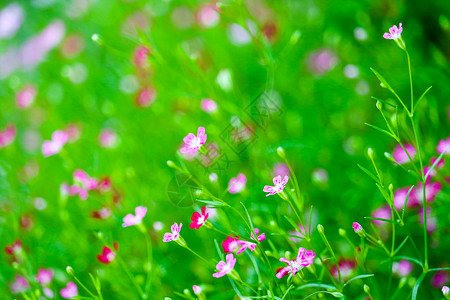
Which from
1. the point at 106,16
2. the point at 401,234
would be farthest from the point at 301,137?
the point at 106,16

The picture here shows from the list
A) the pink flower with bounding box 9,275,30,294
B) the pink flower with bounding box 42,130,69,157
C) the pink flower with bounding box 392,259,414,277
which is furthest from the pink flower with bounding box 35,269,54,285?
the pink flower with bounding box 392,259,414,277

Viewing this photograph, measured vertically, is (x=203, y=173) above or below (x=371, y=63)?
below

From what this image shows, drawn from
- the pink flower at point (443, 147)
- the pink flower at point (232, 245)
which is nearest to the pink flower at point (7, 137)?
the pink flower at point (232, 245)

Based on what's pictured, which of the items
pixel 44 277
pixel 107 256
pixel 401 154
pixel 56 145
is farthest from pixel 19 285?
pixel 401 154

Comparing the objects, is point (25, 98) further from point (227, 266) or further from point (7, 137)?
point (227, 266)

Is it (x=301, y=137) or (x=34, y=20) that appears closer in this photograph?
(x=301, y=137)

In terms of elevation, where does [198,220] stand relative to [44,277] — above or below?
above

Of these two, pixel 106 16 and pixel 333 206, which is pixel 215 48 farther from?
pixel 333 206

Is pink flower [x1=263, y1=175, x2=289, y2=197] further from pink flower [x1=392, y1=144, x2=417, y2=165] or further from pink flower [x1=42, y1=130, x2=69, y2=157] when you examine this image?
pink flower [x1=42, y1=130, x2=69, y2=157]
